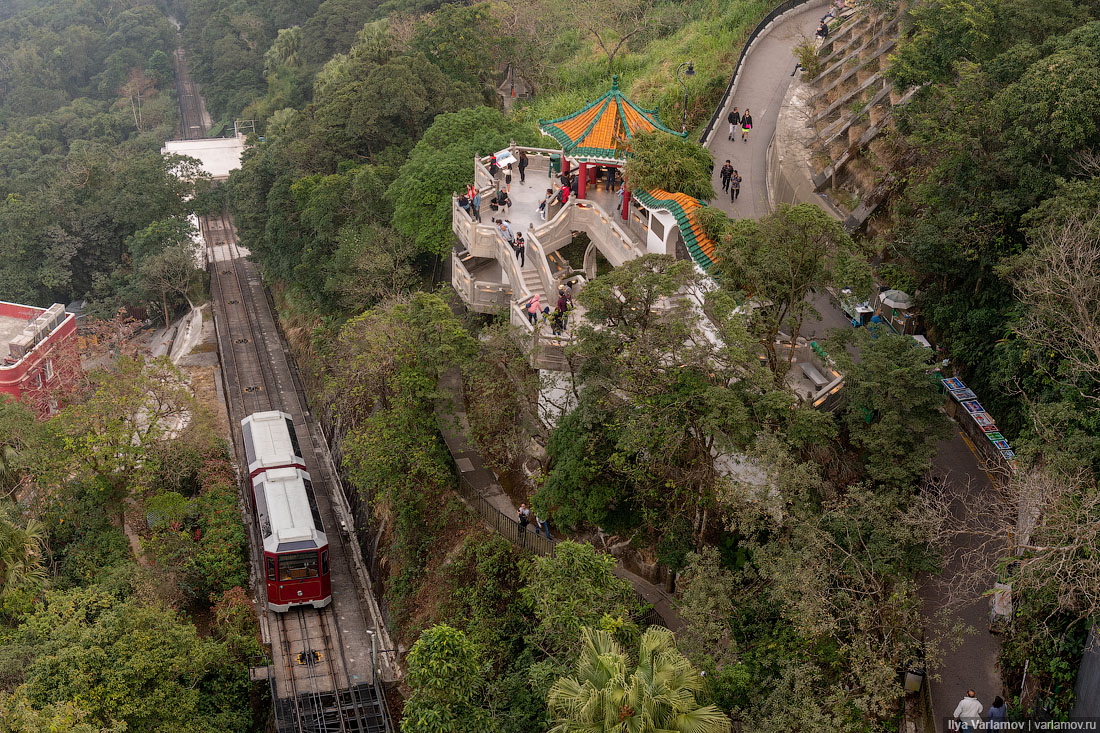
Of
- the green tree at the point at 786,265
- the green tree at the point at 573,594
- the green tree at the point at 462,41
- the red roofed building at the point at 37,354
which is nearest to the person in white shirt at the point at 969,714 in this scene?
the green tree at the point at 573,594

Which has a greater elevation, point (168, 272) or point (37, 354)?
point (168, 272)

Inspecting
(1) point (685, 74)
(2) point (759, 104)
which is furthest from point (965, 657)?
(1) point (685, 74)

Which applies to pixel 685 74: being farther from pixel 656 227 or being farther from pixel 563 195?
pixel 656 227

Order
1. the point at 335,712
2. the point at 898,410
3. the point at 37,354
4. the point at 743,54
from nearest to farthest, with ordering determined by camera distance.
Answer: the point at 898,410 → the point at 335,712 → the point at 37,354 → the point at 743,54

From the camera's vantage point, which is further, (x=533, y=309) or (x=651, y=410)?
(x=533, y=309)

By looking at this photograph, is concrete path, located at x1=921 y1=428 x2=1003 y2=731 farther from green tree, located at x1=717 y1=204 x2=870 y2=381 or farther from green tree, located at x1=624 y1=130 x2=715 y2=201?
green tree, located at x1=624 y1=130 x2=715 y2=201

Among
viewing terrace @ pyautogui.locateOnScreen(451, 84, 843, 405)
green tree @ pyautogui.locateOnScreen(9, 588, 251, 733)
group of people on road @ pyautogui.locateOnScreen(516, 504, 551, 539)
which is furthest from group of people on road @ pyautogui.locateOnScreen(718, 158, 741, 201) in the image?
green tree @ pyautogui.locateOnScreen(9, 588, 251, 733)

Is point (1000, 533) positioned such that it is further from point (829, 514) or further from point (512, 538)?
point (512, 538)
